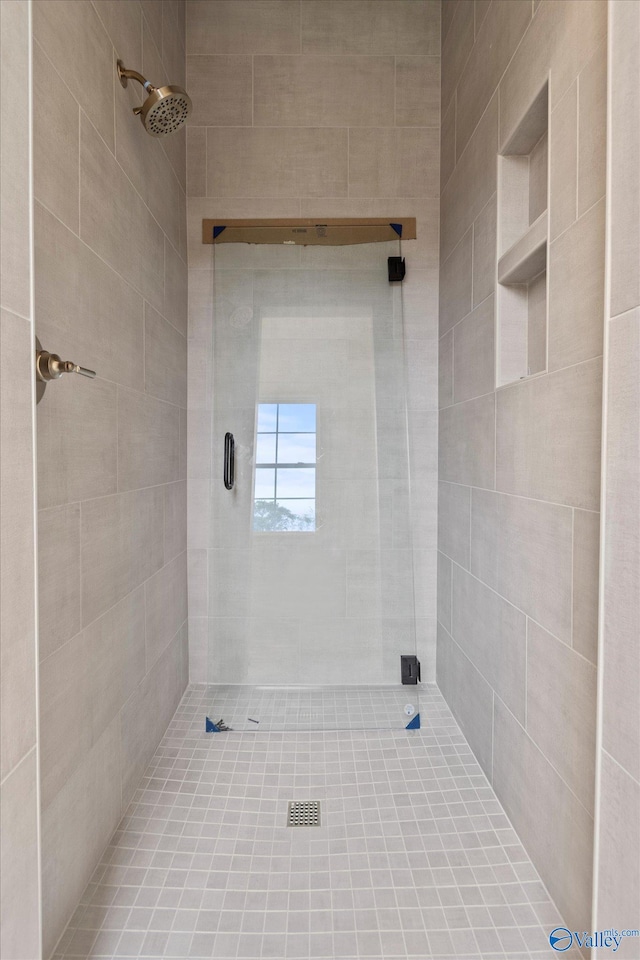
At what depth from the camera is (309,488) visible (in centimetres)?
198

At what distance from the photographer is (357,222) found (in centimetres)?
219

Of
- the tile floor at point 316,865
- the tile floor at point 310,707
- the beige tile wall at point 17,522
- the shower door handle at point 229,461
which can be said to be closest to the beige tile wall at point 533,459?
the tile floor at point 316,865

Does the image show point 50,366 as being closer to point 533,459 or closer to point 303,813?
point 533,459

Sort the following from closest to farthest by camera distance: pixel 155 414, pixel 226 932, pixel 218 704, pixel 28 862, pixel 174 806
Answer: pixel 28 862
pixel 226 932
pixel 174 806
pixel 155 414
pixel 218 704

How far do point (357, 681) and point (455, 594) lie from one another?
1.57 ft

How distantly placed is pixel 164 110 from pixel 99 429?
2.92 ft

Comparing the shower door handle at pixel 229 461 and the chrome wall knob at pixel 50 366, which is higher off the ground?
the chrome wall knob at pixel 50 366

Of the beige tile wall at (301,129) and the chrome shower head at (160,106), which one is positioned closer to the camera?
the chrome shower head at (160,106)

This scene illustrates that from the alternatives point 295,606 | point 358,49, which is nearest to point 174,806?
point 295,606

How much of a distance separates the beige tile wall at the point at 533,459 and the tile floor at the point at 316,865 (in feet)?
0.38

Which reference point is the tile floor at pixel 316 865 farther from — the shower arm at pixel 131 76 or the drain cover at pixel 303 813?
the shower arm at pixel 131 76

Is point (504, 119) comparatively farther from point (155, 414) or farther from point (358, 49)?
point (155, 414)

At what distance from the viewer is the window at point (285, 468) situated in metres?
1.96

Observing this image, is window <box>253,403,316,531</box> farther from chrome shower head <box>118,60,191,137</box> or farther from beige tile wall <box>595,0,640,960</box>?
beige tile wall <box>595,0,640,960</box>
